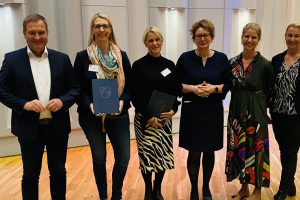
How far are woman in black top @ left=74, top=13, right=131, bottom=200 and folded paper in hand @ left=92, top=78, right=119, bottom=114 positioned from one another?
0.05 metres

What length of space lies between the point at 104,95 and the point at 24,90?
607 mm

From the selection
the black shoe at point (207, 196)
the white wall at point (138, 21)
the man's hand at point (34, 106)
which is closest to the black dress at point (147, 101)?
the black shoe at point (207, 196)

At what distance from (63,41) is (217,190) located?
3.06 meters

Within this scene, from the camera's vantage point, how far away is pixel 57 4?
4672mm

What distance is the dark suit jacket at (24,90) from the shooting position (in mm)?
2287

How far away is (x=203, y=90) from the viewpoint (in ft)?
8.77

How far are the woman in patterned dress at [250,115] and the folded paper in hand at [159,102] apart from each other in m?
0.61

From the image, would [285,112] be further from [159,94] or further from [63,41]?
[63,41]

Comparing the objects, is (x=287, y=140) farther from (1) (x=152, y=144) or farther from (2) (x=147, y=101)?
(2) (x=147, y=101)

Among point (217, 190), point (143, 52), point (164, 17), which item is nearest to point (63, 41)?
point (143, 52)

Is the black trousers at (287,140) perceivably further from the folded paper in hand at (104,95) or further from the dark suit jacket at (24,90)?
the dark suit jacket at (24,90)

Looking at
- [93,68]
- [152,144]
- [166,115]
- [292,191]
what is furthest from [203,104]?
[292,191]

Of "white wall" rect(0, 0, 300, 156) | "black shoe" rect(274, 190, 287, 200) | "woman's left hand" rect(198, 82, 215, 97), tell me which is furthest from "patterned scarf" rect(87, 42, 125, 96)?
"white wall" rect(0, 0, 300, 156)

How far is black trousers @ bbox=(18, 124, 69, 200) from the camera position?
7.84ft
